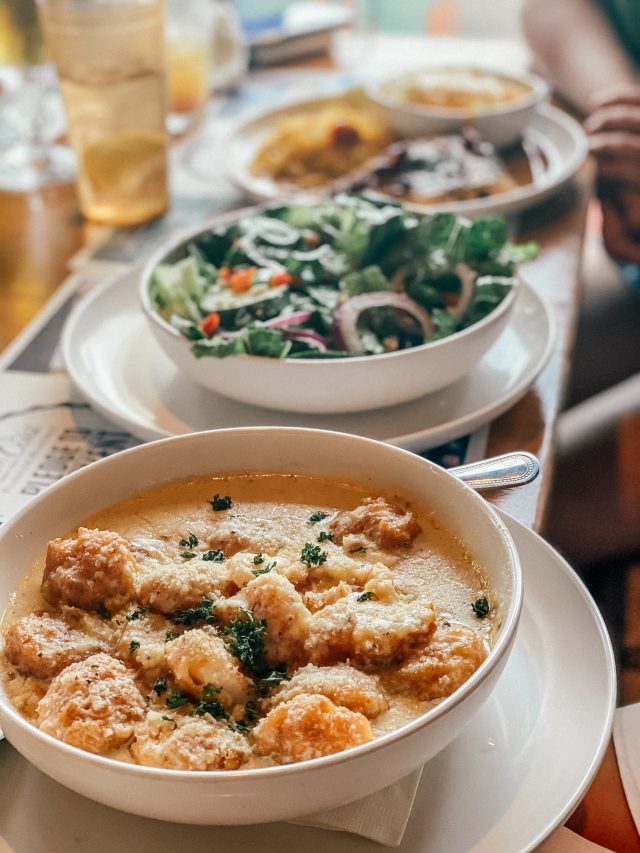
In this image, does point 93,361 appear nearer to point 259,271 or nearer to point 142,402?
point 142,402

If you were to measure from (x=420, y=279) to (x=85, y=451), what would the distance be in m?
0.74

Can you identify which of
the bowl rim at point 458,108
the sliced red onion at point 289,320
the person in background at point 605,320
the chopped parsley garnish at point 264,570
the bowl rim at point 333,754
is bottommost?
the person in background at point 605,320

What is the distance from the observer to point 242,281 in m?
1.87

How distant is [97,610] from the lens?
1.12 meters

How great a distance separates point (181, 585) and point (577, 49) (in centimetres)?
303

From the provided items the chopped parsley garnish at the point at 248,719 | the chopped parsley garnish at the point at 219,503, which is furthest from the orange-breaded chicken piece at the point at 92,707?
the chopped parsley garnish at the point at 219,503

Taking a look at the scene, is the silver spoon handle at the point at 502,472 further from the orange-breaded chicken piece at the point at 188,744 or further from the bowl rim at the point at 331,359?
the orange-breaded chicken piece at the point at 188,744

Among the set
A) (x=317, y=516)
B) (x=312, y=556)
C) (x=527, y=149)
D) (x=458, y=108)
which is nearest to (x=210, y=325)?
(x=317, y=516)

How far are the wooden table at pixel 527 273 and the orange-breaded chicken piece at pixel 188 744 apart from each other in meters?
0.68

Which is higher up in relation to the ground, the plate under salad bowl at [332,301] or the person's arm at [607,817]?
the plate under salad bowl at [332,301]

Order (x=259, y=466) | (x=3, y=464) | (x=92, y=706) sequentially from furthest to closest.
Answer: (x=3, y=464) → (x=259, y=466) → (x=92, y=706)

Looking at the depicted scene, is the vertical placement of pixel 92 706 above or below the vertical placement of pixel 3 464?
above

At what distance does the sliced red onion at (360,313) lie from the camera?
172 cm

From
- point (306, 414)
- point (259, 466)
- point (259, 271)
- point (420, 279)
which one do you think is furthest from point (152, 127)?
point (259, 466)
